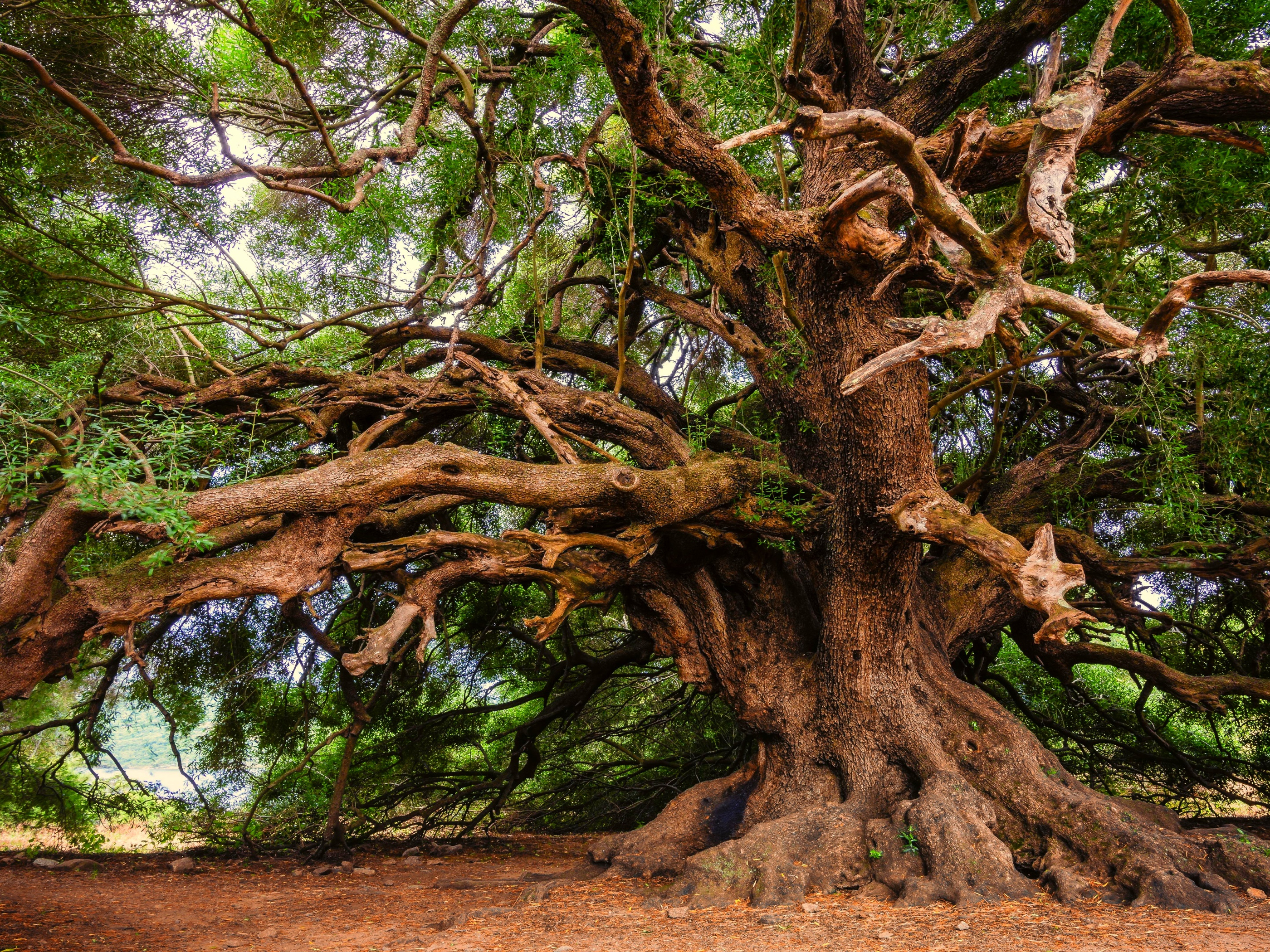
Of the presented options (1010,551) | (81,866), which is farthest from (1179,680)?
(81,866)

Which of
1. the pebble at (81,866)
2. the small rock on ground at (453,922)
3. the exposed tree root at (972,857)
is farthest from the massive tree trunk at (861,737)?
the pebble at (81,866)

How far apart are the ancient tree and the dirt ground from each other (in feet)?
1.12

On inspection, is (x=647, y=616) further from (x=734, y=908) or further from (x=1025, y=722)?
(x=1025, y=722)

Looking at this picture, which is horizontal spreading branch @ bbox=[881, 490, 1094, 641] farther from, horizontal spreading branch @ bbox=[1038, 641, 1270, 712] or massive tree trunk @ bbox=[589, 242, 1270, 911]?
horizontal spreading branch @ bbox=[1038, 641, 1270, 712]

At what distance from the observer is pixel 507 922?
4141 mm

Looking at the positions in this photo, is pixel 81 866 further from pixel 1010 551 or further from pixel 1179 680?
pixel 1179 680

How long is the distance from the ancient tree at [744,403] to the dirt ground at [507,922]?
1.12 feet

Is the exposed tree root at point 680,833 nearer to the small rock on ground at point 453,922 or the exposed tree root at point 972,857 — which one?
the exposed tree root at point 972,857

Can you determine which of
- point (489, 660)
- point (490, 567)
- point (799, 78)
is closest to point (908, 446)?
point (799, 78)

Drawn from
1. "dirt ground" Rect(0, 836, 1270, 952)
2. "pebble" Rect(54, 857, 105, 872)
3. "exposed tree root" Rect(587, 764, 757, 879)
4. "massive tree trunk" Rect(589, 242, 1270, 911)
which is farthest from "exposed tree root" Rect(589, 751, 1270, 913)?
"pebble" Rect(54, 857, 105, 872)

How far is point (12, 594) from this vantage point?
360 cm

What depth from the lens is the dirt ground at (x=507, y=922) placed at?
11.3 feet

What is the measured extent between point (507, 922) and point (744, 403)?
184 inches

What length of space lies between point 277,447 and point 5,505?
2.88 metres
